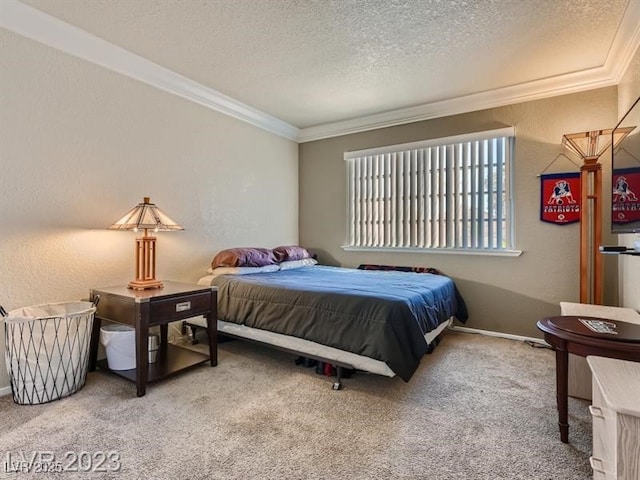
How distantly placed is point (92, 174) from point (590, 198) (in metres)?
4.00

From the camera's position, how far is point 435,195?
3.81 m

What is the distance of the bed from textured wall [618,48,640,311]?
130cm

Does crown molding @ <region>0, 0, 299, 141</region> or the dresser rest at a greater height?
crown molding @ <region>0, 0, 299, 141</region>

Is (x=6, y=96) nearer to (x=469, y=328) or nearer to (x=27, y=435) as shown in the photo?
(x=27, y=435)

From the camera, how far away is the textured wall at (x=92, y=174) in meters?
2.21

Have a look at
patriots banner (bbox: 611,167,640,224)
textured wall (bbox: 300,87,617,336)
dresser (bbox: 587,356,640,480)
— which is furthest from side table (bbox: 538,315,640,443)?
textured wall (bbox: 300,87,617,336)

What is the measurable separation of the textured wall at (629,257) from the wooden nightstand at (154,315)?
311cm

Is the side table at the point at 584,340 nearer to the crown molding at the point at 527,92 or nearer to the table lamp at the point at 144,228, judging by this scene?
the crown molding at the point at 527,92

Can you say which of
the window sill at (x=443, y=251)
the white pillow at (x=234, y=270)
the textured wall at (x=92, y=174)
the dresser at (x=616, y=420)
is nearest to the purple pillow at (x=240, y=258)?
the white pillow at (x=234, y=270)

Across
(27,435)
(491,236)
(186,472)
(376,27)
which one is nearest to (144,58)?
(376,27)

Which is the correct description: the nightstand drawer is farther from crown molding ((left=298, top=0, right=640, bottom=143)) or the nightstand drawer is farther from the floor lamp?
the floor lamp

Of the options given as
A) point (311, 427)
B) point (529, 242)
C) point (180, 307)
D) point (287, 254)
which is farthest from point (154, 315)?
point (529, 242)

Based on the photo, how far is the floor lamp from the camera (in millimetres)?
2596

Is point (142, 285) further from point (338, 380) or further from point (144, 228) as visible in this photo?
point (338, 380)
